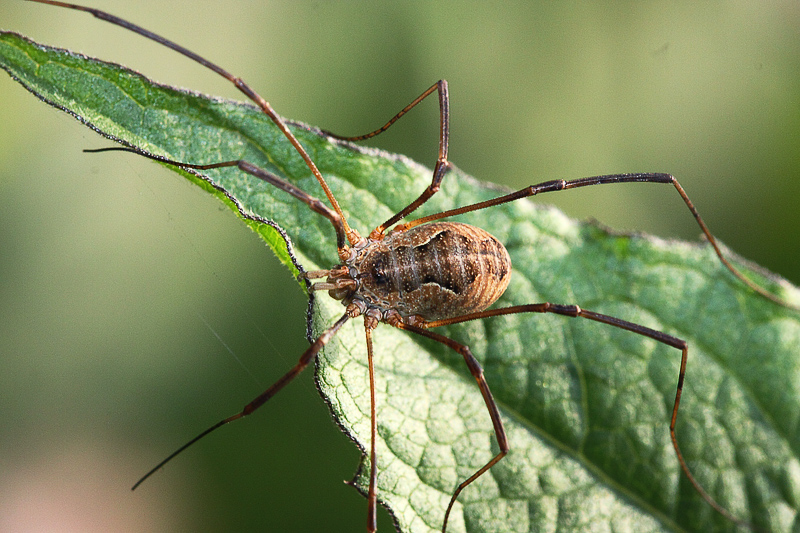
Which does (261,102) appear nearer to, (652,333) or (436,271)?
(436,271)

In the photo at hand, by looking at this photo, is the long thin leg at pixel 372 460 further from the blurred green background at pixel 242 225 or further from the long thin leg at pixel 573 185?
the long thin leg at pixel 573 185

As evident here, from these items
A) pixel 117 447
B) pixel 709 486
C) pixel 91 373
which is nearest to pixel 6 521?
pixel 117 447

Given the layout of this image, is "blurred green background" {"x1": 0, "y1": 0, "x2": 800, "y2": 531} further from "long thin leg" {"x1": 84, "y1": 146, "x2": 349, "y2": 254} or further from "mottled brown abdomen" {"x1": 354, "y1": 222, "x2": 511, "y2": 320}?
"long thin leg" {"x1": 84, "y1": 146, "x2": 349, "y2": 254}

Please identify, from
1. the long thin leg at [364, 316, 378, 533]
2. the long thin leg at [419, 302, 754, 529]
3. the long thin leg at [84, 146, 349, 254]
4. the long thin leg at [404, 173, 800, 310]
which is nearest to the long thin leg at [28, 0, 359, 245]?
the long thin leg at [84, 146, 349, 254]

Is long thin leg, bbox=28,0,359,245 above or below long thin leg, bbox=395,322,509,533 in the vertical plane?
above

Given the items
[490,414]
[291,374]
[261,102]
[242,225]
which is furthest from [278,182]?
[490,414]

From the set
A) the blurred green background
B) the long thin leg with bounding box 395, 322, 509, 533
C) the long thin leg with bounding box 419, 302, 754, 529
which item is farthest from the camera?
the blurred green background
